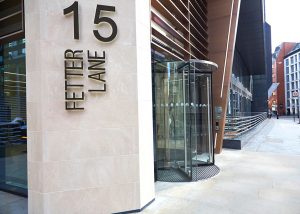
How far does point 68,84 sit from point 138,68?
1.08 meters

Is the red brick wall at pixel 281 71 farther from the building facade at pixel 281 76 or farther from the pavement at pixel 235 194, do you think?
the pavement at pixel 235 194

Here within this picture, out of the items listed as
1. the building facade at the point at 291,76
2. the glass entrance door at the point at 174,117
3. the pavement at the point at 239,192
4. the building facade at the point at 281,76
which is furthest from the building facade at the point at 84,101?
the building facade at the point at 281,76

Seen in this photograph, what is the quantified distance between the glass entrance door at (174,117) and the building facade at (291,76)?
66.7 metres

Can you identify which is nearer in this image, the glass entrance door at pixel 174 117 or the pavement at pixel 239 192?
the pavement at pixel 239 192

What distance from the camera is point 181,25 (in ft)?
23.2

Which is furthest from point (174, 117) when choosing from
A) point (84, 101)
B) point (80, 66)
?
point (80, 66)

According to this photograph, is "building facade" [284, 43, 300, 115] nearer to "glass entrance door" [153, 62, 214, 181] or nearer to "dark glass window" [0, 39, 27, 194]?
"glass entrance door" [153, 62, 214, 181]

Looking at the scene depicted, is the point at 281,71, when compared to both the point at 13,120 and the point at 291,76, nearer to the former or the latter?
the point at 291,76

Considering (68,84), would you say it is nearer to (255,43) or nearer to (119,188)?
(119,188)

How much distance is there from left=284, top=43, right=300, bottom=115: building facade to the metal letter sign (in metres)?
69.5

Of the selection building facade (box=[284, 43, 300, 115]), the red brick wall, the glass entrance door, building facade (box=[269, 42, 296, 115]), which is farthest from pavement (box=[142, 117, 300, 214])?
the red brick wall

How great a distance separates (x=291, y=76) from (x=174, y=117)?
244 ft

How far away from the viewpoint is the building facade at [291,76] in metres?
66.8

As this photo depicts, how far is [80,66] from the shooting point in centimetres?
385
